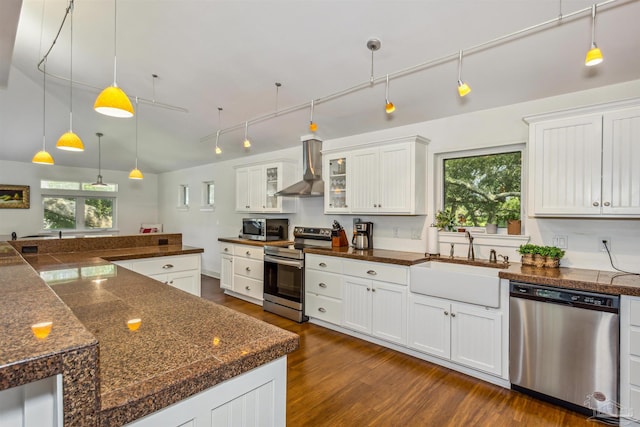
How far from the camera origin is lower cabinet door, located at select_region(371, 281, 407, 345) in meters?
2.99

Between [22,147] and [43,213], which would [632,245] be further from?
[43,213]

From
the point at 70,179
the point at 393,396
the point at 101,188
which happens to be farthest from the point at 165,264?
the point at 70,179

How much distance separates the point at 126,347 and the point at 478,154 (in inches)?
133

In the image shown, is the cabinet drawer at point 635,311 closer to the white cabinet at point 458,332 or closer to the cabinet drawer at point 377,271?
the white cabinet at point 458,332

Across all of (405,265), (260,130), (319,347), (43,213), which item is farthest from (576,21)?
(43,213)

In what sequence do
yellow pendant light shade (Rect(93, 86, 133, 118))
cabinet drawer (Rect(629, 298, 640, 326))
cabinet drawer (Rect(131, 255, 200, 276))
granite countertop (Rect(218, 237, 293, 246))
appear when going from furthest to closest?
granite countertop (Rect(218, 237, 293, 246)) < cabinet drawer (Rect(131, 255, 200, 276)) < cabinet drawer (Rect(629, 298, 640, 326)) < yellow pendant light shade (Rect(93, 86, 133, 118))

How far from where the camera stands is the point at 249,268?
4.68 m

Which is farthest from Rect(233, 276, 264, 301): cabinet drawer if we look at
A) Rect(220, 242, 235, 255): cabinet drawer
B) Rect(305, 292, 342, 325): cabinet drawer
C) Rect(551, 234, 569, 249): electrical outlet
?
Rect(551, 234, 569, 249): electrical outlet

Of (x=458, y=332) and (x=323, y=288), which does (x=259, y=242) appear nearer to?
(x=323, y=288)

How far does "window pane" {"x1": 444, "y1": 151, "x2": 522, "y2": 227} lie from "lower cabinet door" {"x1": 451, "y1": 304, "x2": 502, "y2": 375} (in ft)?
3.53

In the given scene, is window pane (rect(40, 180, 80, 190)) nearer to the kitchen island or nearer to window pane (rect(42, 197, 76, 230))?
window pane (rect(42, 197, 76, 230))

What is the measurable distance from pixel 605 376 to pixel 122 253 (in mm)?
3914

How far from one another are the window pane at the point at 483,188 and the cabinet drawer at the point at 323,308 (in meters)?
1.65

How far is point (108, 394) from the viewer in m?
0.71
